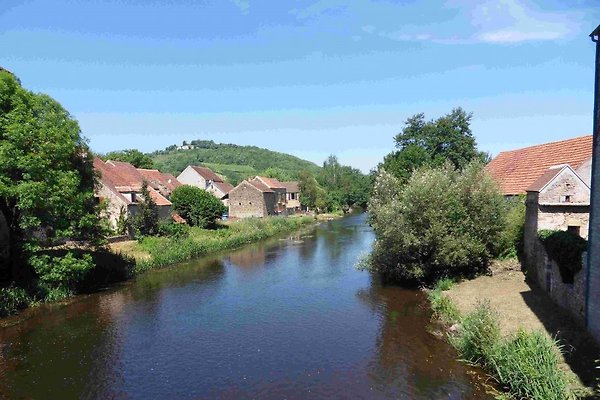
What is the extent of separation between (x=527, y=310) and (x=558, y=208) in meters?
6.47

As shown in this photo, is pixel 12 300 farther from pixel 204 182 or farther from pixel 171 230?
pixel 204 182

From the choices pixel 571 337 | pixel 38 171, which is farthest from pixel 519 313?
pixel 38 171

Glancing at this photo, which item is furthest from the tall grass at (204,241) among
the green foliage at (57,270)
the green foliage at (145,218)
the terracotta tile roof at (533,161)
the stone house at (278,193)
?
the terracotta tile roof at (533,161)

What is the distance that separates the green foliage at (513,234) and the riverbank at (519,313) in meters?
0.72

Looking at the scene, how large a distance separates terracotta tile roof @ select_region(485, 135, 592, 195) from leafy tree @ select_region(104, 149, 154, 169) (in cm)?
6260

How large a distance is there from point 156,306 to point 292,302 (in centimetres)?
779

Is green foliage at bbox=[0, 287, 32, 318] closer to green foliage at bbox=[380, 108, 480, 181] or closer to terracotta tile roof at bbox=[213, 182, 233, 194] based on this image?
green foliage at bbox=[380, 108, 480, 181]

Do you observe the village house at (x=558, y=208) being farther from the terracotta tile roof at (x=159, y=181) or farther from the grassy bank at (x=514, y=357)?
the terracotta tile roof at (x=159, y=181)

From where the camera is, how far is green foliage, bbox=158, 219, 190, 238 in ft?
136

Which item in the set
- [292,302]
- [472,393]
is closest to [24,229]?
[292,302]

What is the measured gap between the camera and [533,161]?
29.1 metres

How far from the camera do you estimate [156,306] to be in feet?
81.1

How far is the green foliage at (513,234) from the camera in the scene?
25.9 metres

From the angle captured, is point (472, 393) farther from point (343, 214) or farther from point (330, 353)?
point (343, 214)
